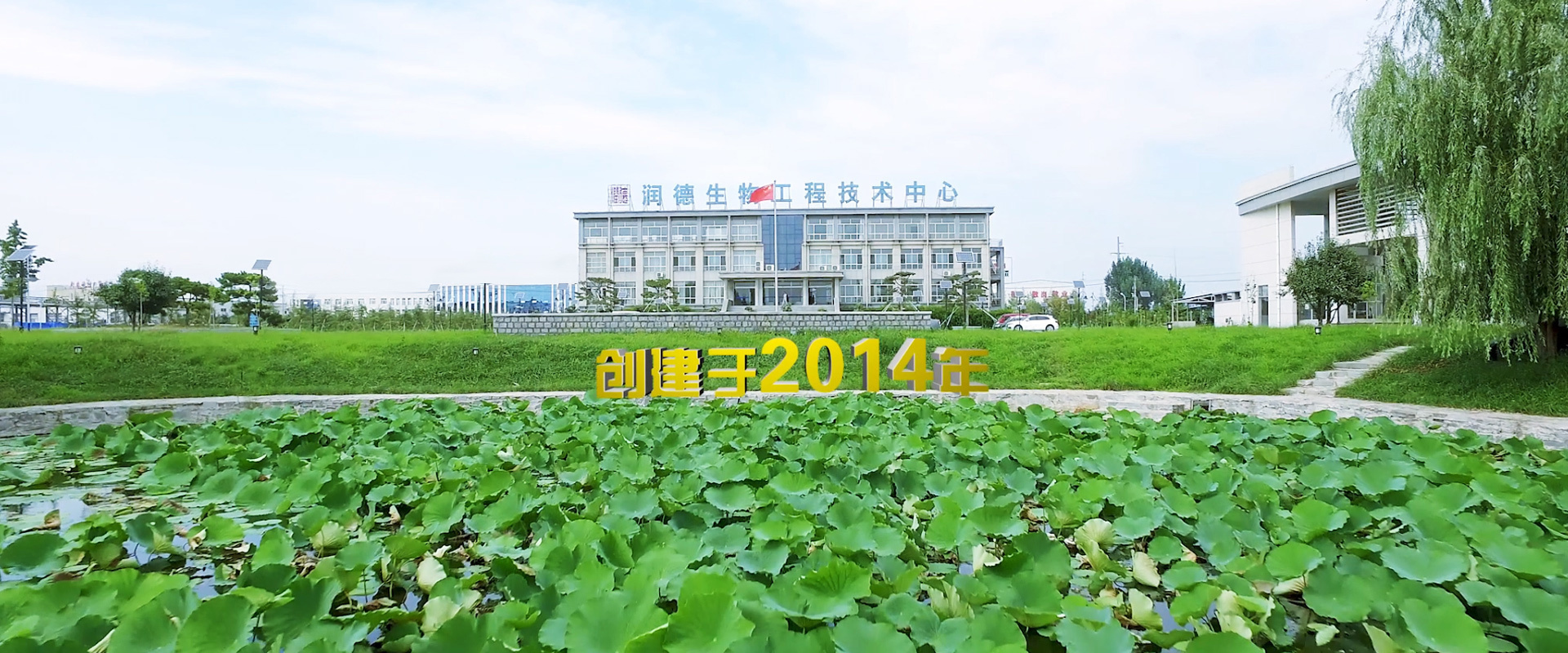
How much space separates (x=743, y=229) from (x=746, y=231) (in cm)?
16

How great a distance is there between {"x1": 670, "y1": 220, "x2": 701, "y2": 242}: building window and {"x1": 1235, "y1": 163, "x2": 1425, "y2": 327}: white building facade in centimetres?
2642

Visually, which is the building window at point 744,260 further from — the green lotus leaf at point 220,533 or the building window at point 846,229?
the green lotus leaf at point 220,533

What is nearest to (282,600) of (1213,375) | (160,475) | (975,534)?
(975,534)

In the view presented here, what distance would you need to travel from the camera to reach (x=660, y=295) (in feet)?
128

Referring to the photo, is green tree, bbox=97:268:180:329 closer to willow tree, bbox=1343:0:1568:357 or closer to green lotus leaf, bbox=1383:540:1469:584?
green lotus leaf, bbox=1383:540:1469:584

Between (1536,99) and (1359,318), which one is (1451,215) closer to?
(1536,99)

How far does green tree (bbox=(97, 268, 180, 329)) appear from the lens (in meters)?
19.8

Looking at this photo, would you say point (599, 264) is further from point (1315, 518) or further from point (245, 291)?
point (1315, 518)

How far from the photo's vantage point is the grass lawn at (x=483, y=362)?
9.84m

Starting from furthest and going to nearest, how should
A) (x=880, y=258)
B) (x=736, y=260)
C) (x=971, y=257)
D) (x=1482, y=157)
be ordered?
(x=736, y=260) → (x=880, y=258) → (x=971, y=257) → (x=1482, y=157)

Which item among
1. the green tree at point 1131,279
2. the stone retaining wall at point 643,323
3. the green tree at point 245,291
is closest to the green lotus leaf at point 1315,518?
the stone retaining wall at point 643,323

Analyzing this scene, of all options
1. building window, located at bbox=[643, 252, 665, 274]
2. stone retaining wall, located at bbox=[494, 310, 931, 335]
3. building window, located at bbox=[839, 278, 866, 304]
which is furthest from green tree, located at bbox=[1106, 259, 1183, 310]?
stone retaining wall, located at bbox=[494, 310, 931, 335]

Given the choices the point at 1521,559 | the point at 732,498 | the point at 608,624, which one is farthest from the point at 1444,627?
the point at 732,498

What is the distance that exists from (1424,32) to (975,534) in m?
9.32
